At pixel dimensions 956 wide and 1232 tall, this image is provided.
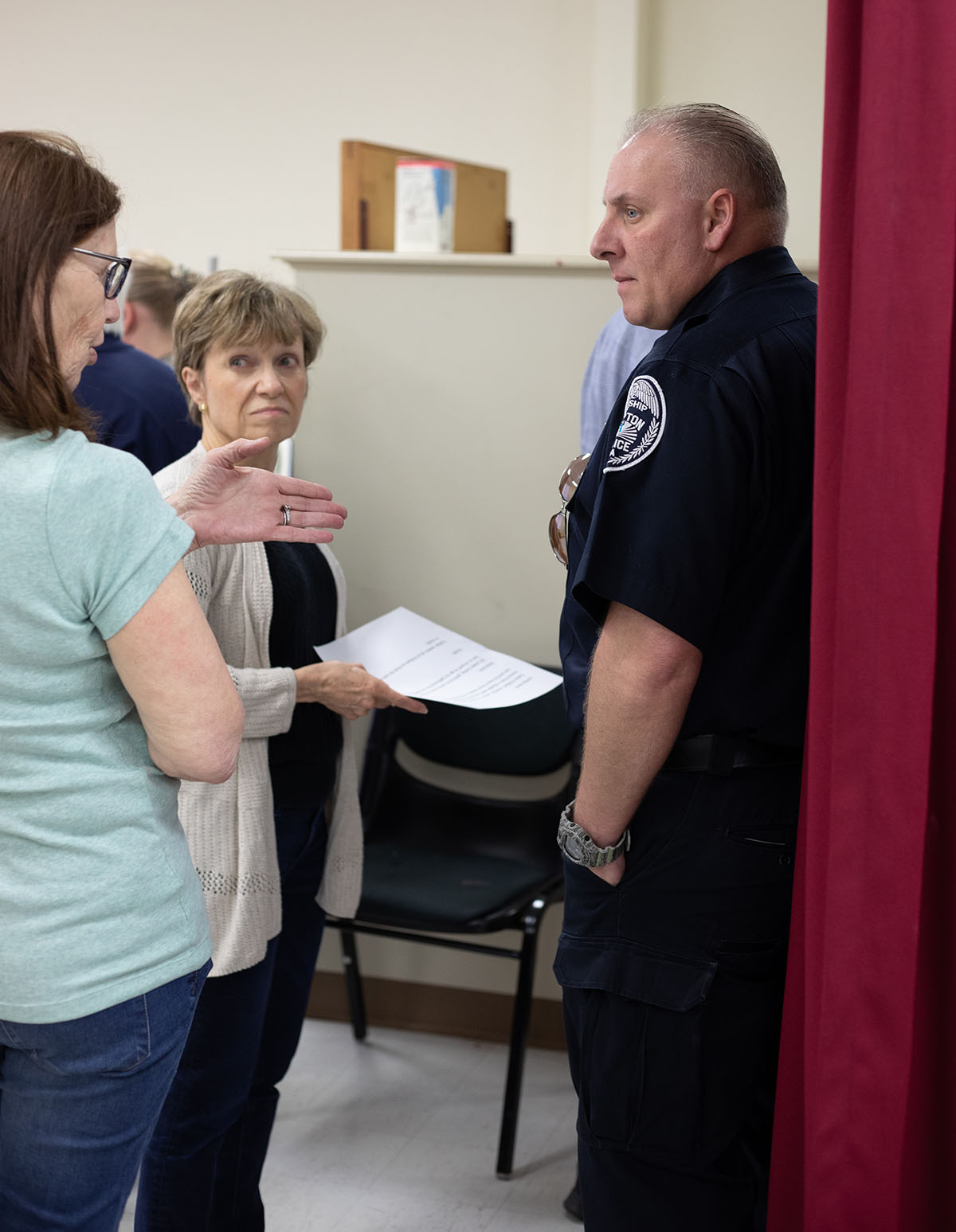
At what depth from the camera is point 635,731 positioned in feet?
4.12

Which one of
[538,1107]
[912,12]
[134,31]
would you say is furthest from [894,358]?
[134,31]

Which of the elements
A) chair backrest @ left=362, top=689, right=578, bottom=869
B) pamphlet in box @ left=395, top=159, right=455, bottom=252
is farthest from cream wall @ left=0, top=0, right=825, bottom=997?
chair backrest @ left=362, top=689, right=578, bottom=869

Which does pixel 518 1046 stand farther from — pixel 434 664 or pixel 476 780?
pixel 434 664

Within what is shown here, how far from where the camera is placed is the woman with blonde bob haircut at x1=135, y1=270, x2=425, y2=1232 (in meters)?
1.64

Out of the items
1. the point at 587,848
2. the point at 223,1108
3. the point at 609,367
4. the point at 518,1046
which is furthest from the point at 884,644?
the point at 518,1046

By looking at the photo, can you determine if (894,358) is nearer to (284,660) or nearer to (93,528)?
(93,528)

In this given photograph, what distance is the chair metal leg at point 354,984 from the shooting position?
2748 mm

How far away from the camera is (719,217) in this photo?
4.37 ft

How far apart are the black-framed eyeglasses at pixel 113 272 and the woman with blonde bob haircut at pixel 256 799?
17.0 inches

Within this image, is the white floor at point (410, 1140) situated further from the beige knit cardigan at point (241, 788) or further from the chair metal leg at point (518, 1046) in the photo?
the beige knit cardigan at point (241, 788)

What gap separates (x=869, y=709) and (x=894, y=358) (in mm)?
275

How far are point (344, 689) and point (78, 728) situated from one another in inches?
27.8

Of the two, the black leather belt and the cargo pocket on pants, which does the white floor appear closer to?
the cargo pocket on pants

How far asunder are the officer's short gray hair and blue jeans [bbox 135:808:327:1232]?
1.07m
